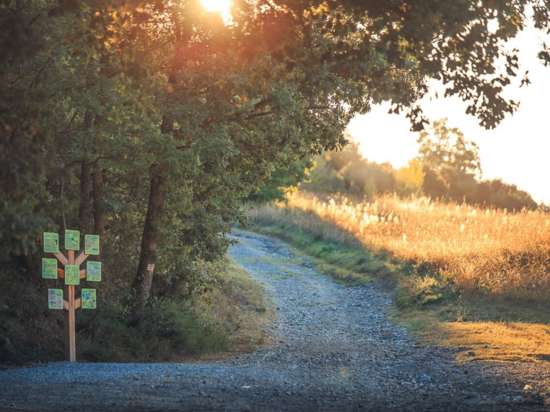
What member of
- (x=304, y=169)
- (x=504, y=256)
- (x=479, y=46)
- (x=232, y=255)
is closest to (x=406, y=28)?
(x=479, y=46)

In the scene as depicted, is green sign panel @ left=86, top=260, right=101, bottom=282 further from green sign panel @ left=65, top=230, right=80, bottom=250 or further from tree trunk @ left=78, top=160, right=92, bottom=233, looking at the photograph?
tree trunk @ left=78, top=160, right=92, bottom=233

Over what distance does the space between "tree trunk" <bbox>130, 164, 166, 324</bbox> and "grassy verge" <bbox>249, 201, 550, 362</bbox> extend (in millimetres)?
6009

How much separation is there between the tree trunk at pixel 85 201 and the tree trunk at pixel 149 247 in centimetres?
114

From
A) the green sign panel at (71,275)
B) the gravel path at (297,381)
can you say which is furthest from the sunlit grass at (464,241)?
the green sign panel at (71,275)

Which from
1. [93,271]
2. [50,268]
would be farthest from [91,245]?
[50,268]

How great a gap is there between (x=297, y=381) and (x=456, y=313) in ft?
Answer: 33.0

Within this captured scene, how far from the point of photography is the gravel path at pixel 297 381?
10.8 meters

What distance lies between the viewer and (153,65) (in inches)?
627

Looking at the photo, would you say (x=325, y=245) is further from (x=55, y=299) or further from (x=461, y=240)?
(x=55, y=299)

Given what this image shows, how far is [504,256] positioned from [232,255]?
14212mm

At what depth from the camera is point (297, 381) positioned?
531 inches

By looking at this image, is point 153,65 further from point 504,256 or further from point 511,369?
point 504,256

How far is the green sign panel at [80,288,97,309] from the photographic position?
52.4 ft

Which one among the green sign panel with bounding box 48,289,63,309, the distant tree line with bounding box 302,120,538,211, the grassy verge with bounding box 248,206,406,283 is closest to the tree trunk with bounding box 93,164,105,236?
the green sign panel with bounding box 48,289,63,309
